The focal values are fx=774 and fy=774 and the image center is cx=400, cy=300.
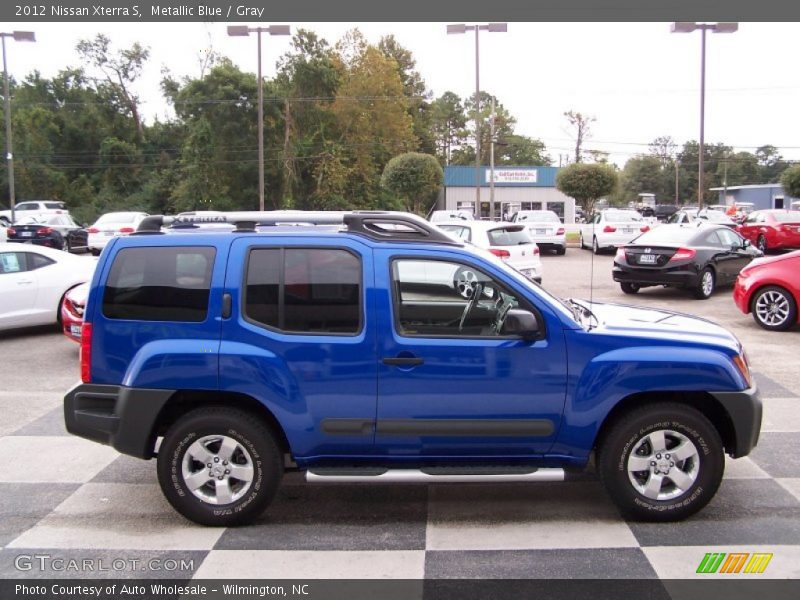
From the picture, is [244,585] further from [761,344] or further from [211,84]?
[211,84]

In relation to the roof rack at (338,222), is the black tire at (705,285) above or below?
below

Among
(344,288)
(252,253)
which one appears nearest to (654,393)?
(344,288)

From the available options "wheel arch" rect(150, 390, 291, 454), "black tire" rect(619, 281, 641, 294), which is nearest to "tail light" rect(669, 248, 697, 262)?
"black tire" rect(619, 281, 641, 294)

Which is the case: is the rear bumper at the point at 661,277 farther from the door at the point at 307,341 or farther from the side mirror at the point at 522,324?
the door at the point at 307,341

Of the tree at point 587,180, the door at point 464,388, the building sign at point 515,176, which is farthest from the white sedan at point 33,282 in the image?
the building sign at point 515,176

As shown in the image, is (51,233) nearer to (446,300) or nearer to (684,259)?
(684,259)

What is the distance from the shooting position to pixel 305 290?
4.88m

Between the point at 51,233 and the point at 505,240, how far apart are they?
15895 mm

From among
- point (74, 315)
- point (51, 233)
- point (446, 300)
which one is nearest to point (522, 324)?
point (446, 300)

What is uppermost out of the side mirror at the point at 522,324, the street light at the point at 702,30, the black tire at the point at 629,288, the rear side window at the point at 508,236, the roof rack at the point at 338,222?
the street light at the point at 702,30

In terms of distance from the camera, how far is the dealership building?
6047 cm

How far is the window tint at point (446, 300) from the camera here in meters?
4.84

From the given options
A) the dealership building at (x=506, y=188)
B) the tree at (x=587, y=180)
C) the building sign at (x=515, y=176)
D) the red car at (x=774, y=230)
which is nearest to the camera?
the red car at (x=774, y=230)

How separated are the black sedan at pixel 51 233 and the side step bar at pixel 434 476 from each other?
2100 centimetres
